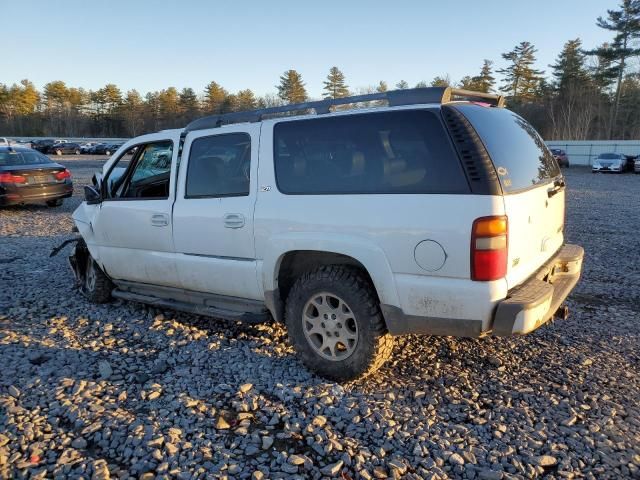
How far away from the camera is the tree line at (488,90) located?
50.8m

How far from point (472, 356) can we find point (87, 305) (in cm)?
415

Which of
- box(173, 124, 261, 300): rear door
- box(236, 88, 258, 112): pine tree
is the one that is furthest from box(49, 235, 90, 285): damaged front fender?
box(236, 88, 258, 112): pine tree

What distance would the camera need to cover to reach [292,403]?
325 cm

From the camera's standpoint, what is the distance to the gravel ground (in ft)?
8.64

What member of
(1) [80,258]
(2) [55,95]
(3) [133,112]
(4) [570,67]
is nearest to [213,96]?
(3) [133,112]

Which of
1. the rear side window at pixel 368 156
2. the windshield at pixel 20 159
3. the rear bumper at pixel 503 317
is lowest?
the rear bumper at pixel 503 317

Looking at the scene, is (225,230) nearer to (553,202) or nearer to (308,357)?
(308,357)

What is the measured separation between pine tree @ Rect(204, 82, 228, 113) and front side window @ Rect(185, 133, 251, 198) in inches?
A: 3227

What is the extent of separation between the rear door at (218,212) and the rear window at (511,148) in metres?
1.73

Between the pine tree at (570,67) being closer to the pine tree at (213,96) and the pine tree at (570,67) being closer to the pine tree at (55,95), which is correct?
the pine tree at (213,96)

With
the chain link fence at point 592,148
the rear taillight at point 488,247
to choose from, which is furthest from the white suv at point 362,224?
the chain link fence at point 592,148

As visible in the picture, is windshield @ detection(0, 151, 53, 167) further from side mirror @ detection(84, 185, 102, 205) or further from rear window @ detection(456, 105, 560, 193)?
rear window @ detection(456, 105, 560, 193)

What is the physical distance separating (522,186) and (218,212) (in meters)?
2.35

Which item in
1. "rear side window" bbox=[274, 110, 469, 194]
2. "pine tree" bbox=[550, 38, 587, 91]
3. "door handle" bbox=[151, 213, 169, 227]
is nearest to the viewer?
"rear side window" bbox=[274, 110, 469, 194]
